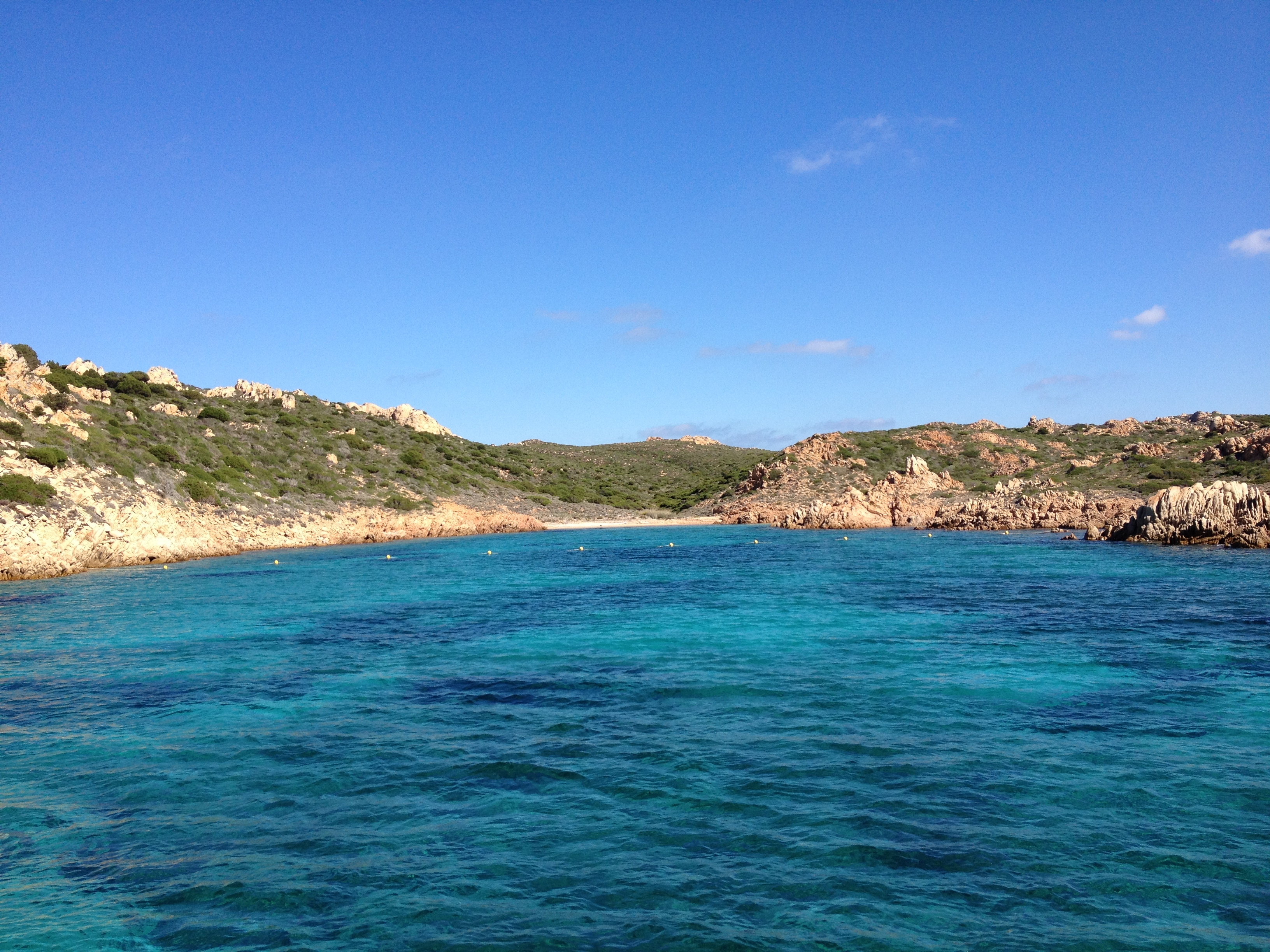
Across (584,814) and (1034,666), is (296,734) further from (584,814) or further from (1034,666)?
(1034,666)

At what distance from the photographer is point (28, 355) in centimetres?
6900

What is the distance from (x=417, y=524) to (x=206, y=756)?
208ft

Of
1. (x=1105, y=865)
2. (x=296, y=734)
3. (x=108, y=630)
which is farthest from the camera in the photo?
(x=108, y=630)

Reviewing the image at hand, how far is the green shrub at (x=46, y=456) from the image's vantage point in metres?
47.1

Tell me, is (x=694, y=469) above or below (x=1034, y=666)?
above

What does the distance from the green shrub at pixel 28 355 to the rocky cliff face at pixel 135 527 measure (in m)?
23.7

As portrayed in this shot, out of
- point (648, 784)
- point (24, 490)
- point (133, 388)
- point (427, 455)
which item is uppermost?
point (133, 388)

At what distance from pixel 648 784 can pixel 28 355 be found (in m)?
79.9

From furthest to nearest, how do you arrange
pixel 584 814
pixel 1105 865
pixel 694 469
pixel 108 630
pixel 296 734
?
pixel 694 469 → pixel 108 630 → pixel 296 734 → pixel 584 814 → pixel 1105 865

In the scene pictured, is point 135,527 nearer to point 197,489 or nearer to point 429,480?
point 197,489

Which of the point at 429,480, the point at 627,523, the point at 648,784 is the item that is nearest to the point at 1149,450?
the point at 627,523

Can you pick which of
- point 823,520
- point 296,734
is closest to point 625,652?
point 296,734

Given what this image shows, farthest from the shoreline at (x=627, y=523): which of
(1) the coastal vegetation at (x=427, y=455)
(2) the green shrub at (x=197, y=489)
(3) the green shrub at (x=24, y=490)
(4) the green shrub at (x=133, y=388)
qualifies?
(3) the green shrub at (x=24, y=490)

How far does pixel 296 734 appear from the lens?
544 inches
